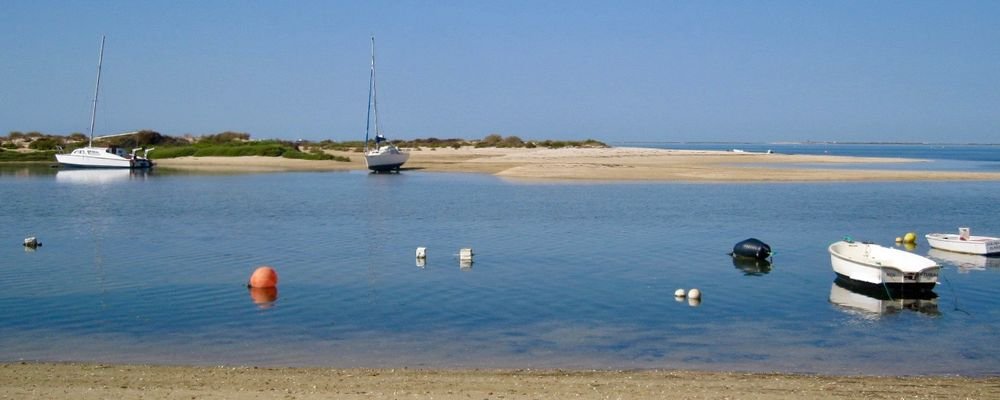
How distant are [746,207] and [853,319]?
71.1 feet

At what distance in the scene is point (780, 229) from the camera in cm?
2983

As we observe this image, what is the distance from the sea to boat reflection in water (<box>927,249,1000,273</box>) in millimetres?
127

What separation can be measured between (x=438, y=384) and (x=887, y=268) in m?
10.9

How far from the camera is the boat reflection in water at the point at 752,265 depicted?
843 inches

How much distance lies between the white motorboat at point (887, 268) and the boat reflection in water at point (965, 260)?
3242 mm

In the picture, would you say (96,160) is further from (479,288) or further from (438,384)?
(438,384)

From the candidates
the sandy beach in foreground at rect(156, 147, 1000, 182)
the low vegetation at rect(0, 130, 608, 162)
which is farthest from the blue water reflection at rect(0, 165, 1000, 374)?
the low vegetation at rect(0, 130, 608, 162)

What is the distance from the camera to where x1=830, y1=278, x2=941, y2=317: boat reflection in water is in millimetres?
17109

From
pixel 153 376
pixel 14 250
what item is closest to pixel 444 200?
pixel 14 250

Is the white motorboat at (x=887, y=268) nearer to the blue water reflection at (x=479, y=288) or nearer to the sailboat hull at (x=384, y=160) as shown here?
the blue water reflection at (x=479, y=288)

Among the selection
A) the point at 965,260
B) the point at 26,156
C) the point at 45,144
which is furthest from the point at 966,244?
the point at 45,144

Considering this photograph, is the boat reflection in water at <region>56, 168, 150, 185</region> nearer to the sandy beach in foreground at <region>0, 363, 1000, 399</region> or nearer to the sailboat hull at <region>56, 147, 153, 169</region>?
the sailboat hull at <region>56, 147, 153, 169</region>

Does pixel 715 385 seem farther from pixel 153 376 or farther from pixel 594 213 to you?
pixel 594 213

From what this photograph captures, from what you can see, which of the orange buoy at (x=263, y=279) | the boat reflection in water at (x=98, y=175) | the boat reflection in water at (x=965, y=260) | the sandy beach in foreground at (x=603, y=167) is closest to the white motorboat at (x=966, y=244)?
the boat reflection in water at (x=965, y=260)
